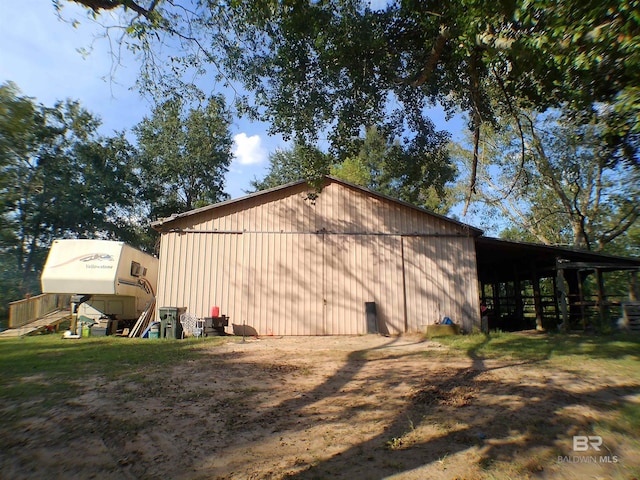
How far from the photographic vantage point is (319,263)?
13.7m

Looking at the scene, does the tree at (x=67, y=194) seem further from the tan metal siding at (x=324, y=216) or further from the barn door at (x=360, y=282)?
the barn door at (x=360, y=282)

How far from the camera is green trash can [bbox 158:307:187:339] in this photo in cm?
1230

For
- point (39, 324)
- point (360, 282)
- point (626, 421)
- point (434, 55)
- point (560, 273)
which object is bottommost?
point (626, 421)

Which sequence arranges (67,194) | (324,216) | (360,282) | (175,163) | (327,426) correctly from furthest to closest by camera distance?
1. (175,163)
2. (67,194)
3. (324,216)
4. (360,282)
5. (327,426)

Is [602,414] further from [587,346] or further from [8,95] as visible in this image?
[8,95]

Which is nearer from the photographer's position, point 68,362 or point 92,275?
point 68,362

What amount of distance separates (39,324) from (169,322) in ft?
22.2

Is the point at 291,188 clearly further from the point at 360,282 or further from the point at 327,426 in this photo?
the point at 327,426

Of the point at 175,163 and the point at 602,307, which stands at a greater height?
the point at 175,163

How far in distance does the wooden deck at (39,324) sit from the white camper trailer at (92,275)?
8.95 feet

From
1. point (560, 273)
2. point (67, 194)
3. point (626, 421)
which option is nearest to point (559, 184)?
point (560, 273)

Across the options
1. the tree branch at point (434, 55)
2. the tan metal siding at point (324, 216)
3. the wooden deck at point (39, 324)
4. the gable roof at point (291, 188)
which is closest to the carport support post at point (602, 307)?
the gable roof at point (291, 188)

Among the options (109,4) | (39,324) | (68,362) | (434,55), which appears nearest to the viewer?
(109,4)

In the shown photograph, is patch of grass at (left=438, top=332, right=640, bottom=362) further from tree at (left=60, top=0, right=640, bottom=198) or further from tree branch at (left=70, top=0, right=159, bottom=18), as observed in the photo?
tree branch at (left=70, top=0, right=159, bottom=18)
